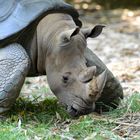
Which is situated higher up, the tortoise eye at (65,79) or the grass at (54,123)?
the tortoise eye at (65,79)

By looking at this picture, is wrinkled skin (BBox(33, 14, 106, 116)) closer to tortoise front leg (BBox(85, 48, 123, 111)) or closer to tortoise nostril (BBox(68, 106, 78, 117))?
tortoise nostril (BBox(68, 106, 78, 117))

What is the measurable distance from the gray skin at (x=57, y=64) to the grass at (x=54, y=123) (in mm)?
123

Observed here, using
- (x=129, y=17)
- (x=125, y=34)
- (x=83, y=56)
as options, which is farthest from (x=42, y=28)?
(x=129, y=17)

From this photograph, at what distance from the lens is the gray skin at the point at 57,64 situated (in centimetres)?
391

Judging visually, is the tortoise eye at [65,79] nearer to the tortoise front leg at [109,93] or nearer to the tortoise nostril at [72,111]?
the tortoise nostril at [72,111]

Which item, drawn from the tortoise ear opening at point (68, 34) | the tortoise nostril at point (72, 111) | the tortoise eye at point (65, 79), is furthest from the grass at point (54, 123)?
the tortoise ear opening at point (68, 34)

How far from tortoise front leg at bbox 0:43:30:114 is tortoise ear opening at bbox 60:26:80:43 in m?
0.32

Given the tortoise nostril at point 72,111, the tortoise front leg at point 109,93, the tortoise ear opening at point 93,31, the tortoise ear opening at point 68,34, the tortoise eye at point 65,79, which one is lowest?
the tortoise front leg at point 109,93

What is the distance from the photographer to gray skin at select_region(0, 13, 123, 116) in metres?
3.91

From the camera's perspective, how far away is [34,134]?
3803 mm

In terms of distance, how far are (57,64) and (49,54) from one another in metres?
0.14

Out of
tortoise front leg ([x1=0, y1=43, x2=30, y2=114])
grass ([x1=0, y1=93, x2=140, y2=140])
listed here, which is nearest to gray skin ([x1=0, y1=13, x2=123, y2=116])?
tortoise front leg ([x1=0, y1=43, x2=30, y2=114])

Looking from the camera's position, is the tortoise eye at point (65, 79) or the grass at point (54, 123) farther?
the tortoise eye at point (65, 79)

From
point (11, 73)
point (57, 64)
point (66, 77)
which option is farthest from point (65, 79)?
point (11, 73)
